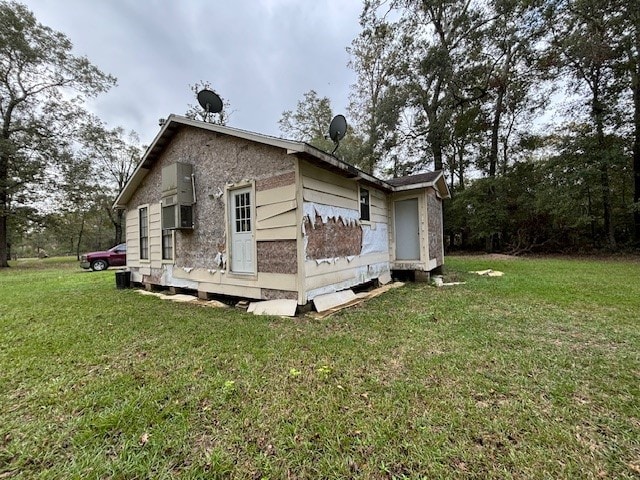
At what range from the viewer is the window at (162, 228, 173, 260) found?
6607 mm

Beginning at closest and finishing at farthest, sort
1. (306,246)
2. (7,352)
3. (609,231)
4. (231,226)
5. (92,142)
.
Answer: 1. (7,352)
2. (306,246)
3. (231,226)
4. (609,231)
5. (92,142)

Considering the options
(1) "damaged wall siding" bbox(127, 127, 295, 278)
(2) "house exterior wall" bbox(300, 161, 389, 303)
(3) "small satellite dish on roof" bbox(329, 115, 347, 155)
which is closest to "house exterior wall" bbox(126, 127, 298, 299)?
(1) "damaged wall siding" bbox(127, 127, 295, 278)

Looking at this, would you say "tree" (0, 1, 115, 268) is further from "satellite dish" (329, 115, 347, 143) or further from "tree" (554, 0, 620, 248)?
"tree" (554, 0, 620, 248)

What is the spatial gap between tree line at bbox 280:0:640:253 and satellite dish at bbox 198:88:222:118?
1112 centimetres

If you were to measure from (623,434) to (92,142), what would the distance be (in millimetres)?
24506

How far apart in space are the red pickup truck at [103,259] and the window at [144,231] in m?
6.19

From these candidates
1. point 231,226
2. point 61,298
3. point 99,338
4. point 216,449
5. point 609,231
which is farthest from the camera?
point 609,231

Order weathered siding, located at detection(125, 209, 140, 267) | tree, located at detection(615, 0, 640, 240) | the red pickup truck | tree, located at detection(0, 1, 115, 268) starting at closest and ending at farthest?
weathered siding, located at detection(125, 209, 140, 267), tree, located at detection(615, 0, 640, 240), the red pickup truck, tree, located at detection(0, 1, 115, 268)

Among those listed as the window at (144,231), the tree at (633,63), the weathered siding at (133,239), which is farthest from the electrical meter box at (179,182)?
the tree at (633,63)

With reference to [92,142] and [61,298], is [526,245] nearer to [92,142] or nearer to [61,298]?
[61,298]

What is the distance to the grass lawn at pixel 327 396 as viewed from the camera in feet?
5.12

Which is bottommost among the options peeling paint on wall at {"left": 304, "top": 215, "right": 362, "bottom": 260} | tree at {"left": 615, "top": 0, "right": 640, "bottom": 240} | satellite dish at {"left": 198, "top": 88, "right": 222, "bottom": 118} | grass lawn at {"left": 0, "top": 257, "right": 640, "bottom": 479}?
grass lawn at {"left": 0, "top": 257, "right": 640, "bottom": 479}

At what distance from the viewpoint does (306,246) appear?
4461mm

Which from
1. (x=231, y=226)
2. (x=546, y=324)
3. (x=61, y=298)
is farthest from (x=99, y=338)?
(x=546, y=324)
